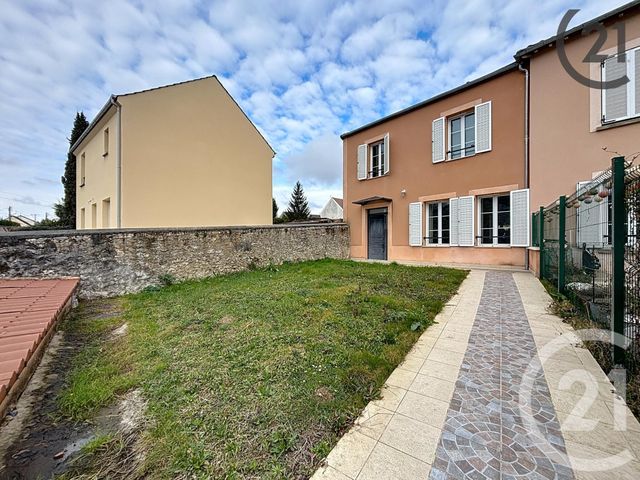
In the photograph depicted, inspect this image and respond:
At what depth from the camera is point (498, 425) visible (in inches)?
70.7

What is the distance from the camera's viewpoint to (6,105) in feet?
39.2

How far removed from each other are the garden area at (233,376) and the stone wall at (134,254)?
143 cm

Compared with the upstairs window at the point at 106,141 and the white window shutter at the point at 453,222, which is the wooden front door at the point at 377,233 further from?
the upstairs window at the point at 106,141

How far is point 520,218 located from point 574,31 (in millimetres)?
4978

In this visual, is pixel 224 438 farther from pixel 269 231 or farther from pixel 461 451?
pixel 269 231

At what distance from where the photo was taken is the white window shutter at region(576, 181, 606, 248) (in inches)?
145

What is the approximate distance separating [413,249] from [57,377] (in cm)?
1035

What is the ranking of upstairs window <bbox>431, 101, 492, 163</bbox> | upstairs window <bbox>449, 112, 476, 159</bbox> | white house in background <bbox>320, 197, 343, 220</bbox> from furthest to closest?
white house in background <bbox>320, 197, 343, 220</bbox> < upstairs window <bbox>449, 112, 476, 159</bbox> < upstairs window <bbox>431, 101, 492, 163</bbox>

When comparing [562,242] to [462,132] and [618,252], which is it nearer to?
[618,252]

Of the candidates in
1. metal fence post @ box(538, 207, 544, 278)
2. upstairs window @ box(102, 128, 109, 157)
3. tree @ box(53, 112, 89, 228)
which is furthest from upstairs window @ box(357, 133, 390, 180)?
tree @ box(53, 112, 89, 228)

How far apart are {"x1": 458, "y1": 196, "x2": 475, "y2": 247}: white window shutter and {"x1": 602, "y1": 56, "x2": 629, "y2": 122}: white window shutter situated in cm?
361

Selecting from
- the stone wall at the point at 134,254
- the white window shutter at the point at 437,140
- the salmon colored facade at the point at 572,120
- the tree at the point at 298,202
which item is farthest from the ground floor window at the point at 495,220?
the tree at the point at 298,202

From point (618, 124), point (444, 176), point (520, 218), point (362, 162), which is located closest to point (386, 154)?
point (362, 162)

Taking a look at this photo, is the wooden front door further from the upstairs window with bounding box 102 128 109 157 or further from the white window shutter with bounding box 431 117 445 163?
the upstairs window with bounding box 102 128 109 157
